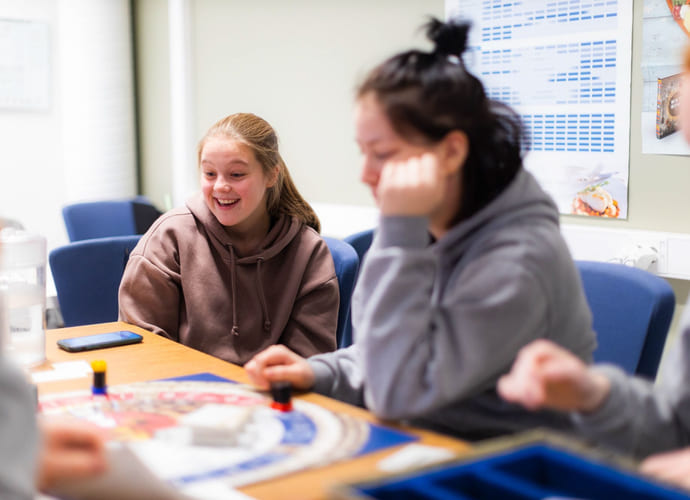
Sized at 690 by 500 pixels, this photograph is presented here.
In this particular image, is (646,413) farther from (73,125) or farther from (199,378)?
(73,125)

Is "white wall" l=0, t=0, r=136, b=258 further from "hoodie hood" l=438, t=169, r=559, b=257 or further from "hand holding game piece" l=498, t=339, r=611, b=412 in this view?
"hand holding game piece" l=498, t=339, r=611, b=412

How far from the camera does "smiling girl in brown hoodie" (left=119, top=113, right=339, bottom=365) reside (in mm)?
2049

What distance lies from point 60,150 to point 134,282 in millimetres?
3052

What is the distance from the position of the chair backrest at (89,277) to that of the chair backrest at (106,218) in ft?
4.13

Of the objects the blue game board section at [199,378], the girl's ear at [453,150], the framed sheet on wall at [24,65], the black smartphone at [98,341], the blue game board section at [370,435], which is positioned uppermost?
the framed sheet on wall at [24,65]

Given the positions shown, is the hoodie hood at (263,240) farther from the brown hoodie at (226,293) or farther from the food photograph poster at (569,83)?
the food photograph poster at (569,83)

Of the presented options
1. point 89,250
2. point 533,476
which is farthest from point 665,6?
point 533,476

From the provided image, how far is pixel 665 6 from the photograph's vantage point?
2.59m

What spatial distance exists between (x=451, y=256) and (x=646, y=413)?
0.36 metres

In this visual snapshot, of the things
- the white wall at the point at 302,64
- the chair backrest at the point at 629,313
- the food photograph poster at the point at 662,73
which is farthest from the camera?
the white wall at the point at 302,64

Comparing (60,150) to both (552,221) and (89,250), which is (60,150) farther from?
(552,221)

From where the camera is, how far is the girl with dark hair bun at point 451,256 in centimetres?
114

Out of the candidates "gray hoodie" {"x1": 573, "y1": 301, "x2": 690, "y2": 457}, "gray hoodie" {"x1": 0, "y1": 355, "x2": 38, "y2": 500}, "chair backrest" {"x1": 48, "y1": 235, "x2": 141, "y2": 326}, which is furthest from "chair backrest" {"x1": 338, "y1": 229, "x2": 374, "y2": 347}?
"gray hoodie" {"x1": 0, "y1": 355, "x2": 38, "y2": 500}

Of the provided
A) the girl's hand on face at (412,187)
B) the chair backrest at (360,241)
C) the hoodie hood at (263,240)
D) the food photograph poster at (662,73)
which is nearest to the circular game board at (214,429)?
the girl's hand on face at (412,187)
